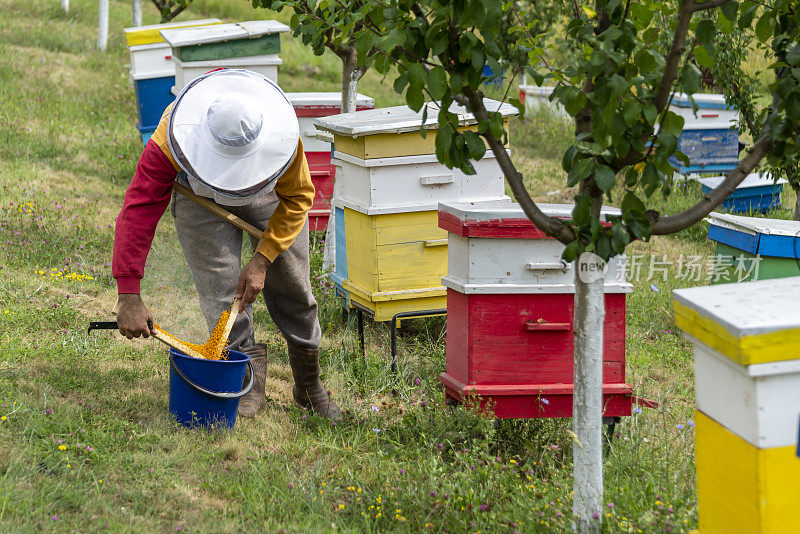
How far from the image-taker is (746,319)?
5.86ft

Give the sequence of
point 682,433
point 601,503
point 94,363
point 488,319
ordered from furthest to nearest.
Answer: point 94,363, point 682,433, point 488,319, point 601,503

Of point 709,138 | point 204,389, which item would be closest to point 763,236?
point 204,389

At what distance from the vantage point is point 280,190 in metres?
3.30

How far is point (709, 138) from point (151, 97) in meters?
5.86

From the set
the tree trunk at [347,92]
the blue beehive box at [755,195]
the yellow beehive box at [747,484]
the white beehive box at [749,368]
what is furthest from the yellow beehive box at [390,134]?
the blue beehive box at [755,195]

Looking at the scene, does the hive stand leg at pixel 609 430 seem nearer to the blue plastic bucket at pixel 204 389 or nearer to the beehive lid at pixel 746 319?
the beehive lid at pixel 746 319

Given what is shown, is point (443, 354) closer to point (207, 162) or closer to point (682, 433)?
point (682, 433)

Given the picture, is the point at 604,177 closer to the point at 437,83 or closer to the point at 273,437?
the point at 437,83

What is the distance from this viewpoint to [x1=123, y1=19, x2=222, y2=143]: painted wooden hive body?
809cm

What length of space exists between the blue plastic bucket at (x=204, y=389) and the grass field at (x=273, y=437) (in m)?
0.09

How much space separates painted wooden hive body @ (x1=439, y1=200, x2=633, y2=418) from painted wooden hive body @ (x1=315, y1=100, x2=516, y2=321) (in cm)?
77

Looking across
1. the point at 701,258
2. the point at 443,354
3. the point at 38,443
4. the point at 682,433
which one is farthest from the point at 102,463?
the point at 701,258

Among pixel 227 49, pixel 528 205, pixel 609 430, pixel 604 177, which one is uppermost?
pixel 227 49

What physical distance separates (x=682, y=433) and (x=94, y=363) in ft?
8.93
